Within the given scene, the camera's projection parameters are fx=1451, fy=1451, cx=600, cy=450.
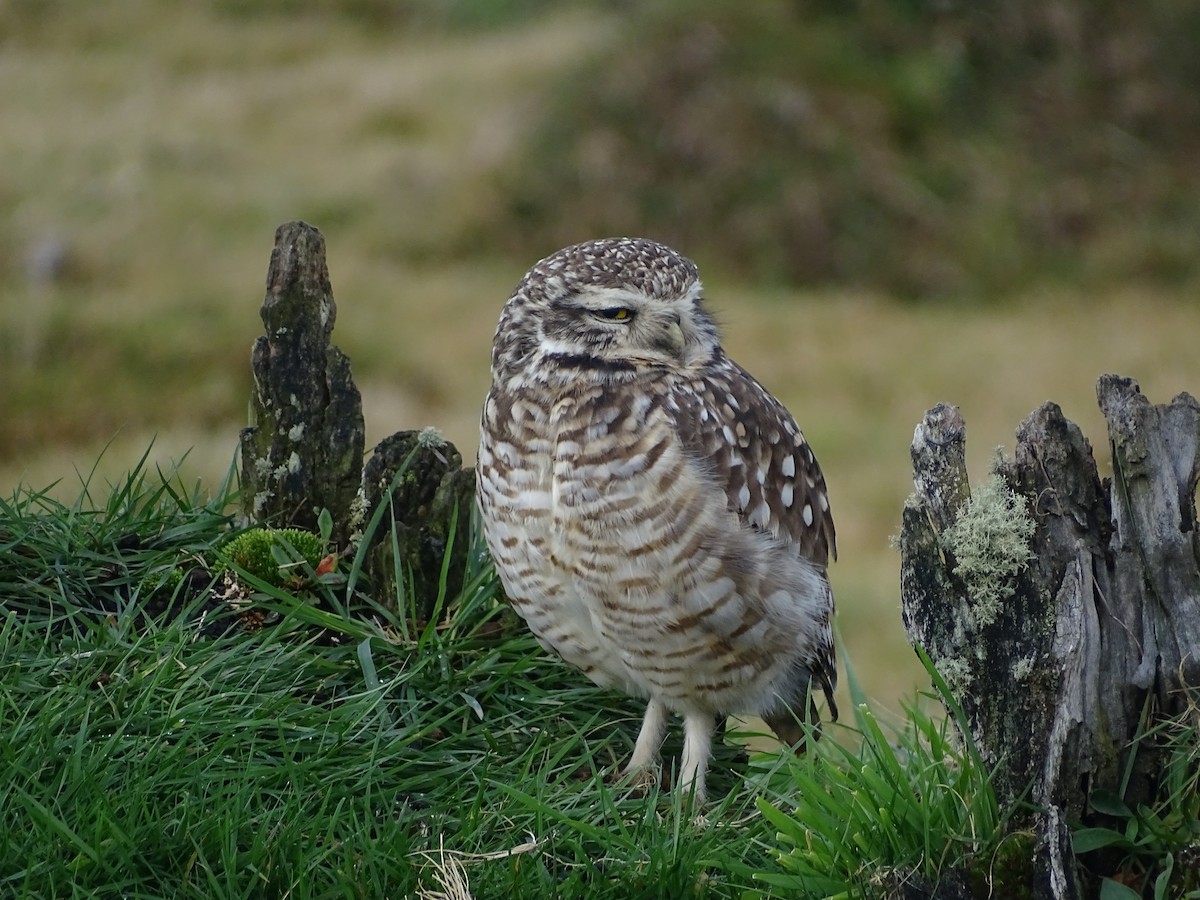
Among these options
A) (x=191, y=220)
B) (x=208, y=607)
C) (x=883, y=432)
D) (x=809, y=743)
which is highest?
(x=191, y=220)

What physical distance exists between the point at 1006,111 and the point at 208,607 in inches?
352

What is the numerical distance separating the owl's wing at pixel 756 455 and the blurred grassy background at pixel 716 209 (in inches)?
168

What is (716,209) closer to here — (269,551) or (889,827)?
(269,551)

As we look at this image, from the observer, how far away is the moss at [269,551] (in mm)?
3830

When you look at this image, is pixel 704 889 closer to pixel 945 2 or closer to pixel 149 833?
pixel 149 833

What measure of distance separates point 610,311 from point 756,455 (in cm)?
53

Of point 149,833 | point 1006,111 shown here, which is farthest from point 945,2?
point 149,833

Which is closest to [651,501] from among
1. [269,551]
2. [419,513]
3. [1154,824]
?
[419,513]

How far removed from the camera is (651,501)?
3.45m

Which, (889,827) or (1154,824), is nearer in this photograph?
(1154,824)

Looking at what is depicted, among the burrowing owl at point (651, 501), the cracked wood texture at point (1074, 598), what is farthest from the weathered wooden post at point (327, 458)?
the cracked wood texture at point (1074, 598)

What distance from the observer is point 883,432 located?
28.1 ft

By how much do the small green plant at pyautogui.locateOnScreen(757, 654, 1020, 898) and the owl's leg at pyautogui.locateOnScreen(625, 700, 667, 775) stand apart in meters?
0.69

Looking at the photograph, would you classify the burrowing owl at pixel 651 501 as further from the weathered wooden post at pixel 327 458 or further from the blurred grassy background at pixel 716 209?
the blurred grassy background at pixel 716 209
